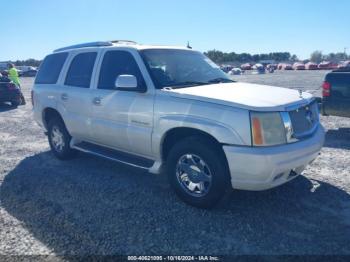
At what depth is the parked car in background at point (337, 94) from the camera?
7.71m

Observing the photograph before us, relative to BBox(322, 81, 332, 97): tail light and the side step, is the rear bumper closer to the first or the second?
the side step

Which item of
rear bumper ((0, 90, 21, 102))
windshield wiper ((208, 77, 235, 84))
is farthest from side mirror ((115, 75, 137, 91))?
rear bumper ((0, 90, 21, 102))

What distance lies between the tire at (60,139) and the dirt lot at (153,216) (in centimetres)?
43

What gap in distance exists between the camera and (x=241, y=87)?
4664 mm

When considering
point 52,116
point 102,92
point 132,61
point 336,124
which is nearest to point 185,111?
point 132,61

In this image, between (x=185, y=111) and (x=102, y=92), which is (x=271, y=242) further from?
(x=102, y=92)

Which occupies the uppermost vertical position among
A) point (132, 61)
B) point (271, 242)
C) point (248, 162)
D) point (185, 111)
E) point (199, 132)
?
point (132, 61)

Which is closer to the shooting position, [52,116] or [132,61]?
[132,61]

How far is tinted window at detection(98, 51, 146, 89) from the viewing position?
476 centimetres

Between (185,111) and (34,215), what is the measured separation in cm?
224

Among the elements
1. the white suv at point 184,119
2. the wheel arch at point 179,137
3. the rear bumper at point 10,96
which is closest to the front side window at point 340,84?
the white suv at point 184,119

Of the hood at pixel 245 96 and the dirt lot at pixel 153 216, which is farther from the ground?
the hood at pixel 245 96

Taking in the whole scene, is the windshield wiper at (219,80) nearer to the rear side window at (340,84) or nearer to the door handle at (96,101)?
the door handle at (96,101)

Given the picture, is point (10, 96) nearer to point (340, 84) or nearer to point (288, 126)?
point (340, 84)
